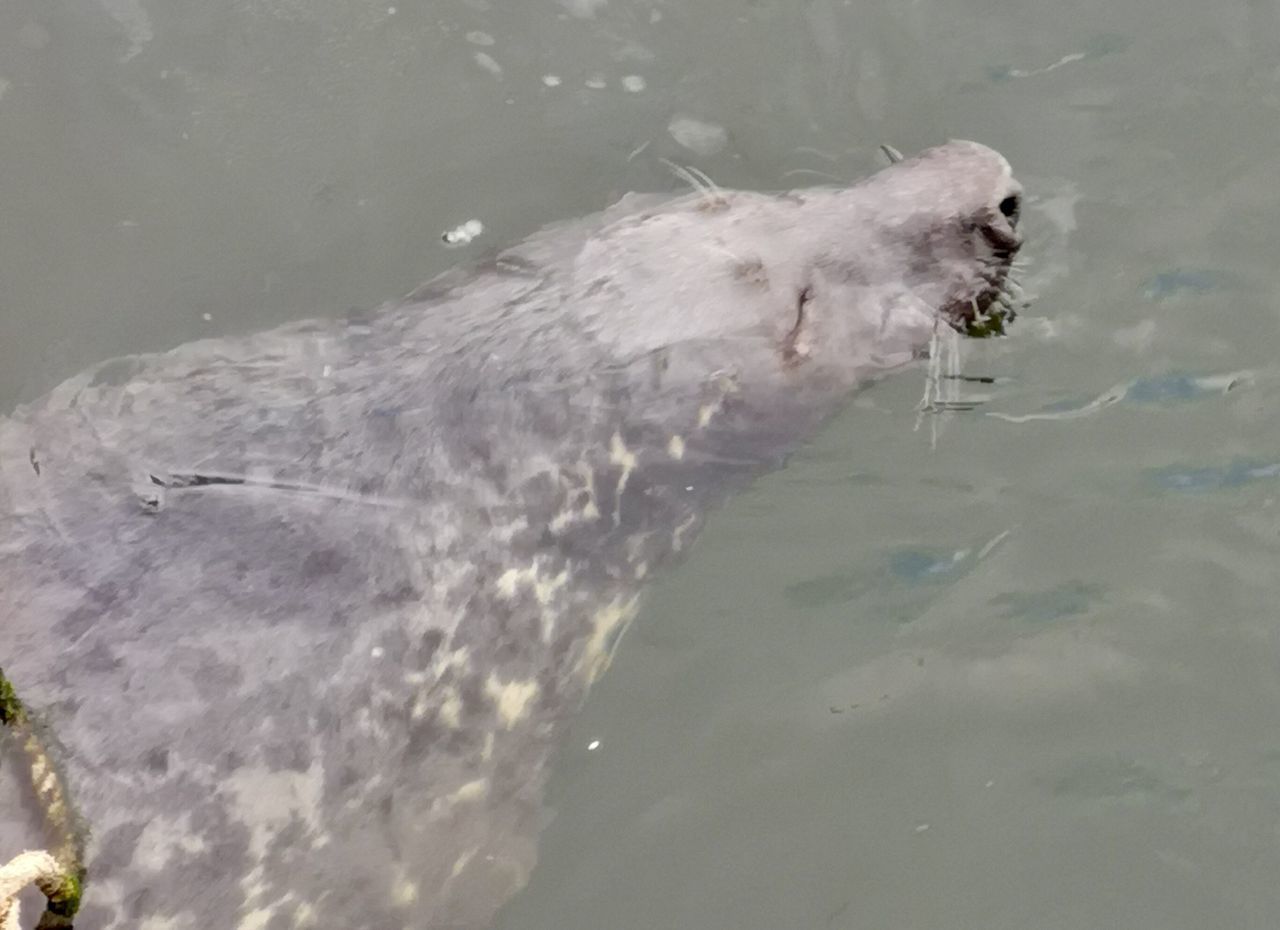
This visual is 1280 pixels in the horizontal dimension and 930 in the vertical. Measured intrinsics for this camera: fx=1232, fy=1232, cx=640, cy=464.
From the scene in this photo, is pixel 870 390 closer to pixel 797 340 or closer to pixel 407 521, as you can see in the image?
pixel 797 340

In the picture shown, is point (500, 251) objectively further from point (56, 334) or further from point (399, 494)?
point (56, 334)

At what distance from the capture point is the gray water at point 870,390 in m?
3.72

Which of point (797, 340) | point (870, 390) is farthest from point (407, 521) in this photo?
point (870, 390)

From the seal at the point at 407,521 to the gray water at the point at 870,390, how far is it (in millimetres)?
423

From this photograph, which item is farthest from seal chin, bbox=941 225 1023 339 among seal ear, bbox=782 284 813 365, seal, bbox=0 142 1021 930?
seal ear, bbox=782 284 813 365

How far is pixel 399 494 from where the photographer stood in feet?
10.0

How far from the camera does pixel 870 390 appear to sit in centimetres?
391

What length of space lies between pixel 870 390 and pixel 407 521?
1.61 m

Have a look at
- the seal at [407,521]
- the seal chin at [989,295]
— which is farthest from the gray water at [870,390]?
the seal at [407,521]

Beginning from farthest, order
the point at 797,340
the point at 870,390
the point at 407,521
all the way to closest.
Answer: the point at 870,390 → the point at 797,340 → the point at 407,521

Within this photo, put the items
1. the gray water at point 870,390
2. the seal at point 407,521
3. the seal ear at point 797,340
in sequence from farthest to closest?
the gray water at point 870,390 < the seal ear at point 797,340 < the seal at point 407,521

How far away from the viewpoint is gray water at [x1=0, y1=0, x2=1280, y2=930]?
3.72 meters

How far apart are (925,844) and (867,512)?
3.54 feet

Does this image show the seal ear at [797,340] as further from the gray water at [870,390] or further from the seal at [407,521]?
the gray water at [870,390]
